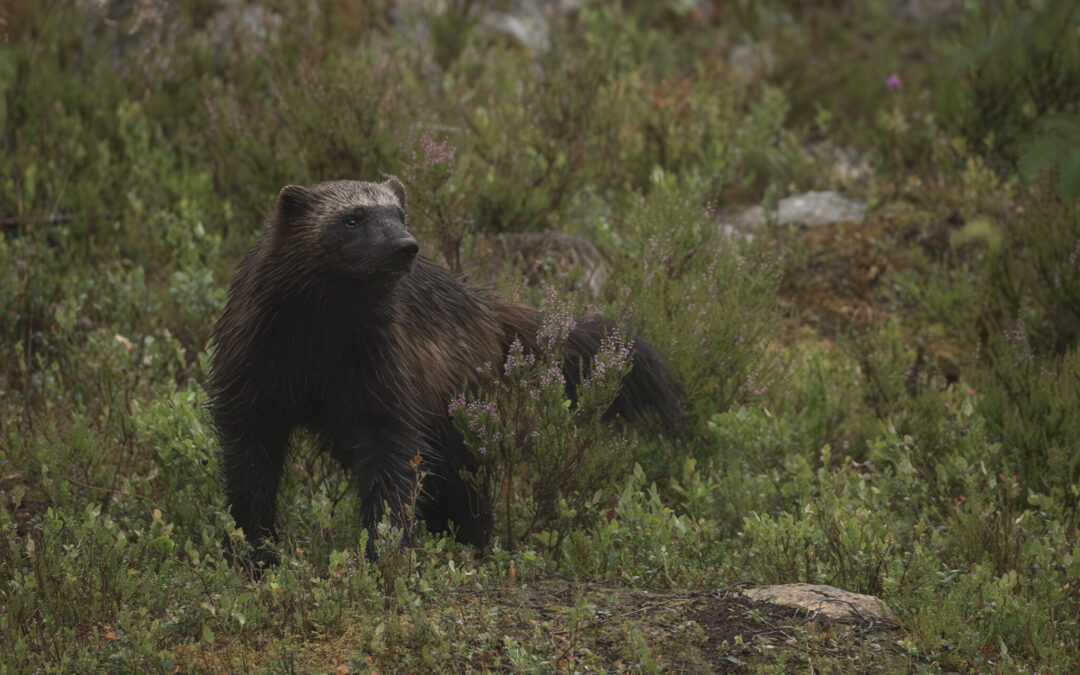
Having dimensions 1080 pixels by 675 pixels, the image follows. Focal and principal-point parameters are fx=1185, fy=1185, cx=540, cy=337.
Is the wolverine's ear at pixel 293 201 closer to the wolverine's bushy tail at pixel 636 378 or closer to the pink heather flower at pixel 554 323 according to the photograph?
the pink heather flower at pixel 554 323

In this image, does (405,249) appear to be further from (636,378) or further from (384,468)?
(636,378)

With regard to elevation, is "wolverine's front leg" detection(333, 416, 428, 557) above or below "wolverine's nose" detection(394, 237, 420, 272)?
below

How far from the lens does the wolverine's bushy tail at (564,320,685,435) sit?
→ 4.70 m

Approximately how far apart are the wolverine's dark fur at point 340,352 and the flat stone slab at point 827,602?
120cm

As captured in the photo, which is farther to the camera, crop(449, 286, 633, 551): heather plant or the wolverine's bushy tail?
the wolverine's bushy tail

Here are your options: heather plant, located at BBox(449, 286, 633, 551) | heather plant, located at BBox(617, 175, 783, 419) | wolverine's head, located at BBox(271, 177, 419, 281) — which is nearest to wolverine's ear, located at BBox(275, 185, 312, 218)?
wolverine's head, located at BBox(271, 177, 419, 281)

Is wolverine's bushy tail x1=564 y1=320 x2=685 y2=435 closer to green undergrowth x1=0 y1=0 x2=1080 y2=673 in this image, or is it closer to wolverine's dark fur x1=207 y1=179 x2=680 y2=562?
green undergrowth x1=0 y1=0 x2=1080 y2=673

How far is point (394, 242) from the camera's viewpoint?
3.81 metres

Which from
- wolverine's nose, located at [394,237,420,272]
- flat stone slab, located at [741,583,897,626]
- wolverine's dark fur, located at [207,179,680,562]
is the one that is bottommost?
flat stone slab, located at [741,583,897,626]

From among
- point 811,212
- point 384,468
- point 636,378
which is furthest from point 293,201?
point 811,212

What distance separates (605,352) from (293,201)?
3.97 ft

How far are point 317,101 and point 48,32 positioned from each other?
2749 mm

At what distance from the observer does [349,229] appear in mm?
3949

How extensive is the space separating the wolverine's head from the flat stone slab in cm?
155
